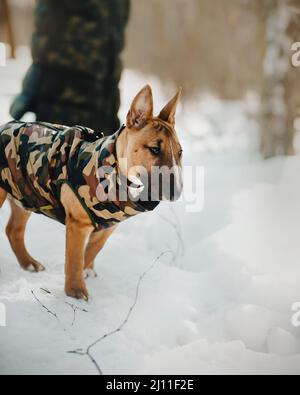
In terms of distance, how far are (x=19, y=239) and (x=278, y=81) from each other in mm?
3649

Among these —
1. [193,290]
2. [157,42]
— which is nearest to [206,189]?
[193,290]

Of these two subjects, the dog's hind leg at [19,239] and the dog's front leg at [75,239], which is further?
the dog's hind leg at [19,239]

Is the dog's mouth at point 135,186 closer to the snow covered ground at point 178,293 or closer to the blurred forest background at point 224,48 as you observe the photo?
the snow covered ground at point 178,293

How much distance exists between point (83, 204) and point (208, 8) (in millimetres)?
4761

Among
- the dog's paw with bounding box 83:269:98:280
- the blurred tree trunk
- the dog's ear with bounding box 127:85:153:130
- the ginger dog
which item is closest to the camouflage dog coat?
the ginger dog

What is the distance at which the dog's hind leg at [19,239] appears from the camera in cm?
253

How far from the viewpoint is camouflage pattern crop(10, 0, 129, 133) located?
3.38 meters

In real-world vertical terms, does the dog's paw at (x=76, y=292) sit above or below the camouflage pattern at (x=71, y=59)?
below

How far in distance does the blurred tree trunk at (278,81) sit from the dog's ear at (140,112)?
340 cm

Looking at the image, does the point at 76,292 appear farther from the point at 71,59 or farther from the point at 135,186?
the point at 71,59

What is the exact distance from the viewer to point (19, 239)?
2559 mm

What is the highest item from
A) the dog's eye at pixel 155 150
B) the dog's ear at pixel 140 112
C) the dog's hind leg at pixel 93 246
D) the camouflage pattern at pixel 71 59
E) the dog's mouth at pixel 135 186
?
the camouflage pattern at pixel 71 59

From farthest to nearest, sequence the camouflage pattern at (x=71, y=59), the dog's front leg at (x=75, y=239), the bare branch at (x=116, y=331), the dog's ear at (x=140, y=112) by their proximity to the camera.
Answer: the camouflage pattern at (x=71, y=59)
the dog's front leg at (x=75, y=239)
the dog's ear at (x=140, y=112)
the bare branch at (x=116, y=331)

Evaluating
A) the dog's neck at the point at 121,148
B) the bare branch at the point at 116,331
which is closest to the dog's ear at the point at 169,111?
the dog's neck at the point at 121,148
